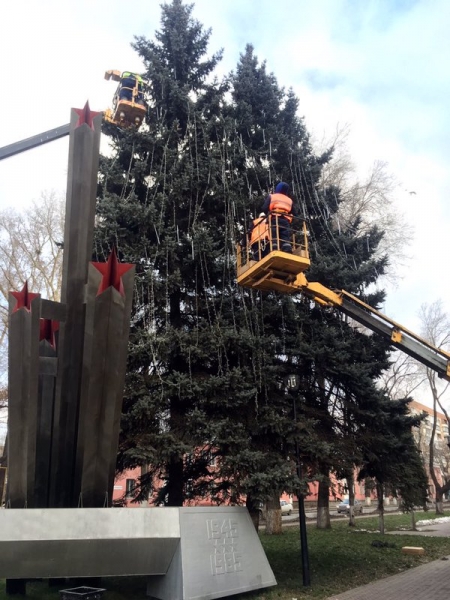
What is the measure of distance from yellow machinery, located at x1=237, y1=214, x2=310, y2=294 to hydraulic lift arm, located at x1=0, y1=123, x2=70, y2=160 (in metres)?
4.57

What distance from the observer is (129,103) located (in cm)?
1278

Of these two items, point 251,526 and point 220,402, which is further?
point 220,402

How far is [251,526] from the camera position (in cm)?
945

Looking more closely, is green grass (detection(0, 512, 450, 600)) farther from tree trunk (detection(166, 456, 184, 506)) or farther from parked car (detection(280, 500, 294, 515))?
parked car (detection(280, 500, 294, 515))

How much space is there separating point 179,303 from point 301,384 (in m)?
3.60

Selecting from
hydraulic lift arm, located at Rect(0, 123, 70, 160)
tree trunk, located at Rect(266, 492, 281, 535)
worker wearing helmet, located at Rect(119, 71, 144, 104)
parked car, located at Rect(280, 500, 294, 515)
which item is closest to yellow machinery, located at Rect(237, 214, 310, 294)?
hydraulic lift arm, located at Rect(0, 123, 70, 160)

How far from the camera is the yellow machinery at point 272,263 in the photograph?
9.52m

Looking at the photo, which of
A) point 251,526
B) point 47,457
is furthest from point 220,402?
point 47,457

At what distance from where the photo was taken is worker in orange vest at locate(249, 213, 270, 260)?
9.99 m

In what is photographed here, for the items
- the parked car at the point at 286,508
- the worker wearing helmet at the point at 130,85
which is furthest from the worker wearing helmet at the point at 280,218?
the parked car at the point at 286,508

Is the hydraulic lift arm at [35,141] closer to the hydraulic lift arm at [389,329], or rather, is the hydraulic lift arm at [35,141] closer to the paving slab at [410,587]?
the hydraulic lift arm at [389,329]

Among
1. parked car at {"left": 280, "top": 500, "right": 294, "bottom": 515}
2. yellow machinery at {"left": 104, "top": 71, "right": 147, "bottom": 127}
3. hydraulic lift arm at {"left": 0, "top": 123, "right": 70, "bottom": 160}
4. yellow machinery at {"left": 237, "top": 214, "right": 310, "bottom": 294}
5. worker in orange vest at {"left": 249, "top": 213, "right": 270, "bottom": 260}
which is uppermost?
yellow machinery at {"left": 104, "top": 71, "right": 147, "bottom": 127}

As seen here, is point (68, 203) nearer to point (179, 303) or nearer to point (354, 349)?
point (179, 303)

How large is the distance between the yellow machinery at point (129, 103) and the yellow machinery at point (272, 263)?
203 inches
